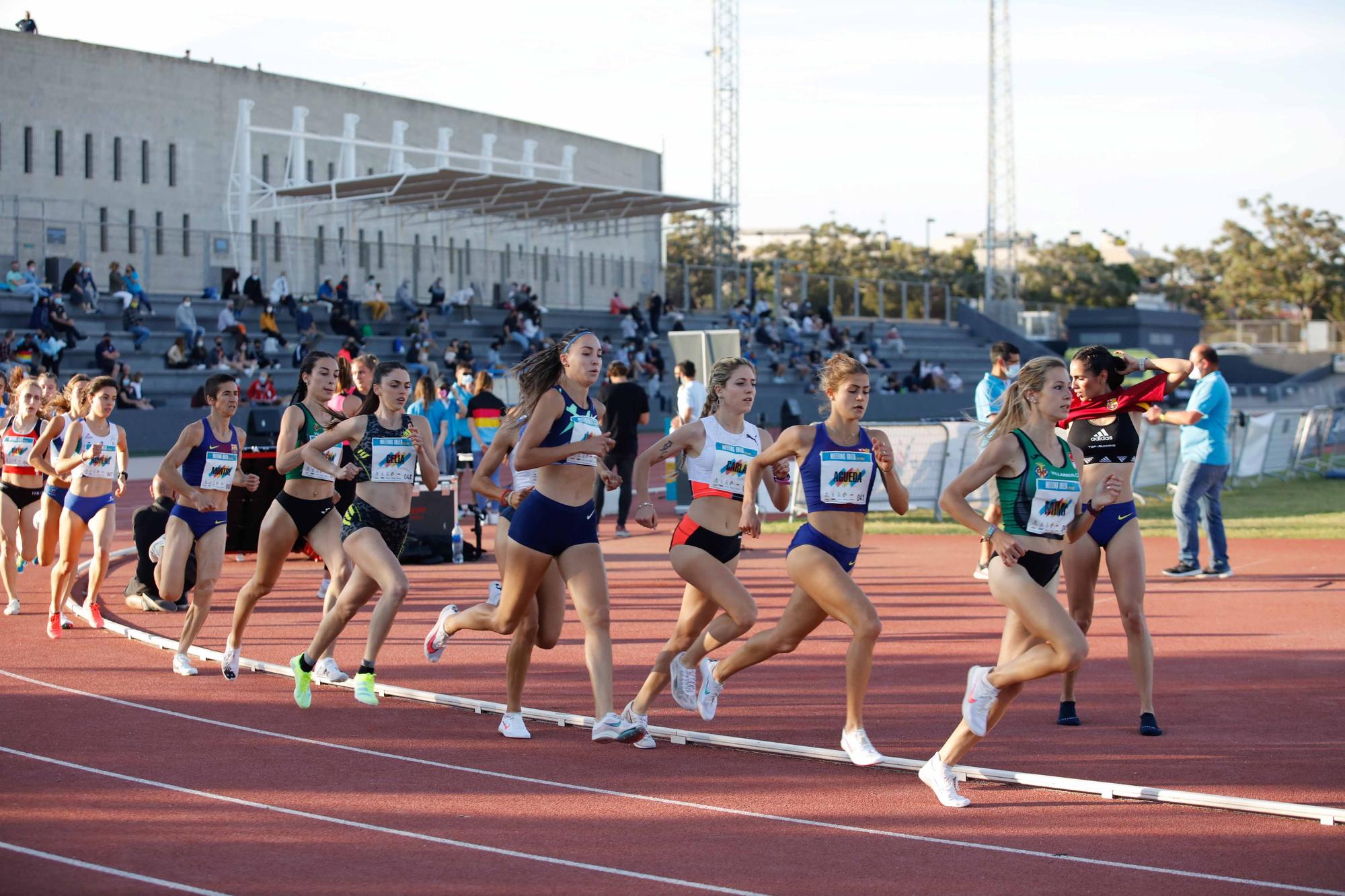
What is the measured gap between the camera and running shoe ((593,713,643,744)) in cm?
720

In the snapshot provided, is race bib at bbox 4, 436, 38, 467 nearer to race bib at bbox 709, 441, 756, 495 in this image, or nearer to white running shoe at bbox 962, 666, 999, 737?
race bib at bbox 709, 441, 756, 495

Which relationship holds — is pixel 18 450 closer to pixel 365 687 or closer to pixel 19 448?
pixel 19 448

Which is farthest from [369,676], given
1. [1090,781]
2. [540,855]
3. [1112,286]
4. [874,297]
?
[1112,286]

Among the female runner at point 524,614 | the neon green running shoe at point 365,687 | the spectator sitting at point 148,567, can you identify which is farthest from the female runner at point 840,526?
the spectator sitting at point 148,567

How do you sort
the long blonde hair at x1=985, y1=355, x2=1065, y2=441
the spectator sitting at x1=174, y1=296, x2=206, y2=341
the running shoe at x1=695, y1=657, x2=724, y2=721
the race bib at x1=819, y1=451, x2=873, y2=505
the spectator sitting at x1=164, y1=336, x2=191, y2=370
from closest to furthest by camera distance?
the long blonde hair at x1=985, y1=355, x2=1065, y2=441 < the race bib at x1=819, y1=451, x2=873, y2=505 < the running shoe at x1=695, y1=657, x2=724, y2=721 < the spectator sitting at x1=164, y1=336, x2=191, y2=370 < the spectator sitting at x1=174, y1=296, x2=206, y2=341

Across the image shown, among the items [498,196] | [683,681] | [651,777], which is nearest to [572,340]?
[683,681]

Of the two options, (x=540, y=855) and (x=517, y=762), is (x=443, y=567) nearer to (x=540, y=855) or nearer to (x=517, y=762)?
(x=517, y=762)

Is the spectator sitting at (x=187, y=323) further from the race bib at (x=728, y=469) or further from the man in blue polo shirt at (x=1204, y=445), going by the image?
the race bib at (x=728, y=469)

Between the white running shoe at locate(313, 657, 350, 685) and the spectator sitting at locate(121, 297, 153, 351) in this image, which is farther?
the spectator sitting at locate(121, 297, 153, 351)

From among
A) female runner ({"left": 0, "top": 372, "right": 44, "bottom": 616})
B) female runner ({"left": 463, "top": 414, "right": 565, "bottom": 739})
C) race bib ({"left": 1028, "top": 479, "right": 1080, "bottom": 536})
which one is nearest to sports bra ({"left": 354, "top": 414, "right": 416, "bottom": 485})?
female runner ({"left": 463, "top": 414, "right": 565, "bottom": 739})

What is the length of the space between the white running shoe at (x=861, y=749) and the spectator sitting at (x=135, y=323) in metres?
28.5

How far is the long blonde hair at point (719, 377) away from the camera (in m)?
7.68

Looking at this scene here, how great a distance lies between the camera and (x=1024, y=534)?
255 inches

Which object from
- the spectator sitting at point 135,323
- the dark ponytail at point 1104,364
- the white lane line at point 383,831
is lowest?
the white lane line at point 383,831
